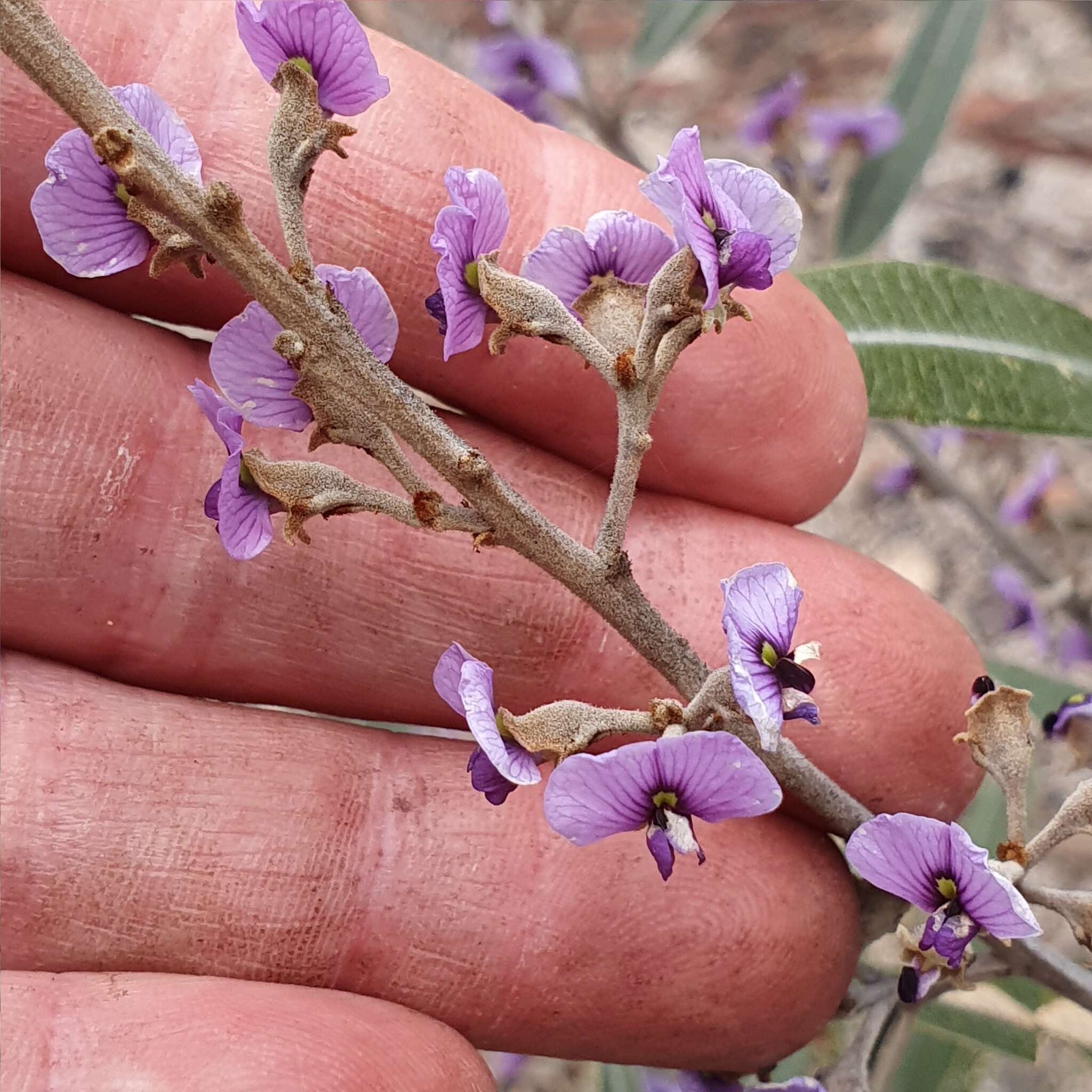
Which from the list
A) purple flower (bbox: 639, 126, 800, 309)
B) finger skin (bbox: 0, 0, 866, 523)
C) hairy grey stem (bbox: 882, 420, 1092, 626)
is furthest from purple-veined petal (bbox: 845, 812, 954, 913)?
hairy grey stem (bbox: 882, 420, 1092, 626)

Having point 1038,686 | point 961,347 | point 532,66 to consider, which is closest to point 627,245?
point 961,347

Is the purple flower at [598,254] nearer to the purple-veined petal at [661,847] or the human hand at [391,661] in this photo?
the human hand at [391,661]

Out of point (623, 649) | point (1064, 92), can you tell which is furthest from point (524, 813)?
point (1064, 92)

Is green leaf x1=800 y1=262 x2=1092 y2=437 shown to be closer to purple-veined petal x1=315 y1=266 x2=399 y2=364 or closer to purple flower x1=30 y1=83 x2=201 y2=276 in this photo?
purple-veined petal x1=315 y1=266 x2=399 y2=364

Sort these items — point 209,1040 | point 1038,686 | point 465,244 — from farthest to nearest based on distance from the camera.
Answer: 1. point 1038,686
2. point 209,1040
3. point 465,244

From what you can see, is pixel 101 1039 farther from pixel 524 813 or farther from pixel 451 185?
pixel 451 185

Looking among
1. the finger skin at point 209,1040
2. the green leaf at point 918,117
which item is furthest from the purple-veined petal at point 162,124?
the green leaf at point 918,117

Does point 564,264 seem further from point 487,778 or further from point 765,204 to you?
point 487,778
